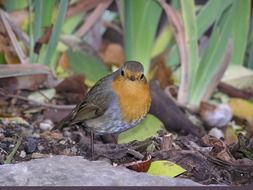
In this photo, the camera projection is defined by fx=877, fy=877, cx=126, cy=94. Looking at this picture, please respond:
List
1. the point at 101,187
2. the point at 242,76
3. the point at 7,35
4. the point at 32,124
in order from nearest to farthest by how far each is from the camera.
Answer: the point at 101,187
the point at 32,124
the point at 7,35
the point at 242,76

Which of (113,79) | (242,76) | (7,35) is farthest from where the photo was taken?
(242,76)

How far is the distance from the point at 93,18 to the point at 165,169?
2321 mm

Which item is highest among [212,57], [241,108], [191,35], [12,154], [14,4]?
[14,4]

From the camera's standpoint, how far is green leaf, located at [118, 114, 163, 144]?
4.61m

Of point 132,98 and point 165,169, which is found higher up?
point 132,98

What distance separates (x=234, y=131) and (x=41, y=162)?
2.00 m

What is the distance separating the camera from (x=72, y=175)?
3.33 meters

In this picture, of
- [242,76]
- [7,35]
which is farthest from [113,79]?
[242,76]

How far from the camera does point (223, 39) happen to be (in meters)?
5.27

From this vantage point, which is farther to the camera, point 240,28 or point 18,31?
point 240,28

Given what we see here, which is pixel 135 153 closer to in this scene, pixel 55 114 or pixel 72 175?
pixel 72 175

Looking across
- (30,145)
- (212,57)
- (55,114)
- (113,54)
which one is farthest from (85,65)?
(30,145)

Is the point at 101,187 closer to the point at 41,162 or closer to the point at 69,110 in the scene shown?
the point at 41,162

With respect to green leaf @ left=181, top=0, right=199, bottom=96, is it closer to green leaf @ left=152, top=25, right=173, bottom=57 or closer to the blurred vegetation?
the blurred vegetation
